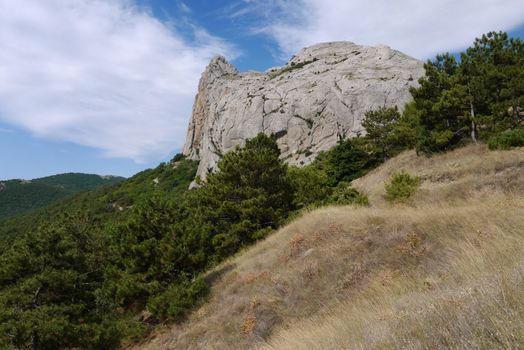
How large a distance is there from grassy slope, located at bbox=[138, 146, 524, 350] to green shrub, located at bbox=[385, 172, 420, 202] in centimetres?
111

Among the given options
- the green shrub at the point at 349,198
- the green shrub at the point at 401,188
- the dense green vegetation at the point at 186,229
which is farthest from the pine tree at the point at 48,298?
the green shrub at the point at 401,188

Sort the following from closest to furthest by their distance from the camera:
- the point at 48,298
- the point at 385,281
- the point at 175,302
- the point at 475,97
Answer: the point at 385,281, the point at 175,302, the point at 48,298, the point at 475,97

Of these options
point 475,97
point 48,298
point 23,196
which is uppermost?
point 23,196

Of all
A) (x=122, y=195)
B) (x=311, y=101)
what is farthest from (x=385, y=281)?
(x=122, y=195)

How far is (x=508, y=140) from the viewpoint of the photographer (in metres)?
19.6

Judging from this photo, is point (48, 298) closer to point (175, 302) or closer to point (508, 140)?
point (175, 302)

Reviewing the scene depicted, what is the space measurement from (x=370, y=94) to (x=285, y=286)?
4646cm

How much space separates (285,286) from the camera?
995cm

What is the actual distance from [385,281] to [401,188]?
1194cm

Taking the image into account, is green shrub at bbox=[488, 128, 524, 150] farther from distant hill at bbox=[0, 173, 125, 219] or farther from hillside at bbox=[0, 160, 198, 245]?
distant hill at bbox=[0, 173, 125, 219]

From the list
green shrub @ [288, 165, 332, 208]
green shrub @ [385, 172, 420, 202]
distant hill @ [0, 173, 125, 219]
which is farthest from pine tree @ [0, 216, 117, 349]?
distant hill @ [0, 173, 125, 219]

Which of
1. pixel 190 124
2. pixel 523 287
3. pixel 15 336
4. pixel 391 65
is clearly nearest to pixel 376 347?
pixel 523 287

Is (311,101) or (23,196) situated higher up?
(23,196)

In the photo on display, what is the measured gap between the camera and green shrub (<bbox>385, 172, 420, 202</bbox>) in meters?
17.3
